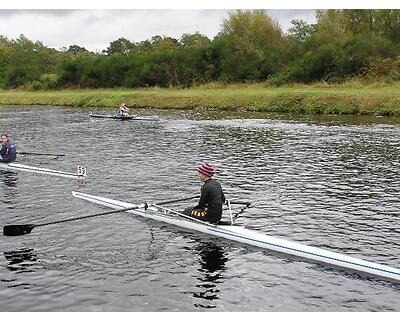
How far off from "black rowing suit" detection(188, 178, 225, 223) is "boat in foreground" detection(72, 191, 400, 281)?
0.90 feet

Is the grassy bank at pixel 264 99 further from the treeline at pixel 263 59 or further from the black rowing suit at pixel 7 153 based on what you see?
the black rowing suit at pixel 7 153

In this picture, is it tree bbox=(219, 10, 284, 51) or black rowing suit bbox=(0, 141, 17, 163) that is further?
tree bbox=(219, 10, 284, 51)

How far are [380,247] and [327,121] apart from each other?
37396mm

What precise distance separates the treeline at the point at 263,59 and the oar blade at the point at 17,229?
6111 cm

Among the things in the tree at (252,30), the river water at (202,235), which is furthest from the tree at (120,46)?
the river water at (202,235)

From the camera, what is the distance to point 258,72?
86.0m

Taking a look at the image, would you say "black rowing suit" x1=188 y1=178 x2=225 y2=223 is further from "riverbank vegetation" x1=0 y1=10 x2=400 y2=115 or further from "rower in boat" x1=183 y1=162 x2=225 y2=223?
"riverbank vegetation" x1=0 y1=10 x2=400 y2=115

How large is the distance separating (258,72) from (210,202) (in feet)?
233

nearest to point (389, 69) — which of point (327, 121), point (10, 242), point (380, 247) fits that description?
point (327, 121)

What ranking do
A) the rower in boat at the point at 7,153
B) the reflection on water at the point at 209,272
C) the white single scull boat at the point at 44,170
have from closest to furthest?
the reflection on water at the point at 209,272, the white single scull boat at the point at 44,170, the rower in boat at the point at 7,153

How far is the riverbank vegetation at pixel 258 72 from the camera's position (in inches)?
2594

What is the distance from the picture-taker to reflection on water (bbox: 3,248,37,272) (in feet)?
49.5

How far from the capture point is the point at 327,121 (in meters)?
52.5

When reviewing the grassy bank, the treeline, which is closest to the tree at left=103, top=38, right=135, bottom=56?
the treeline
